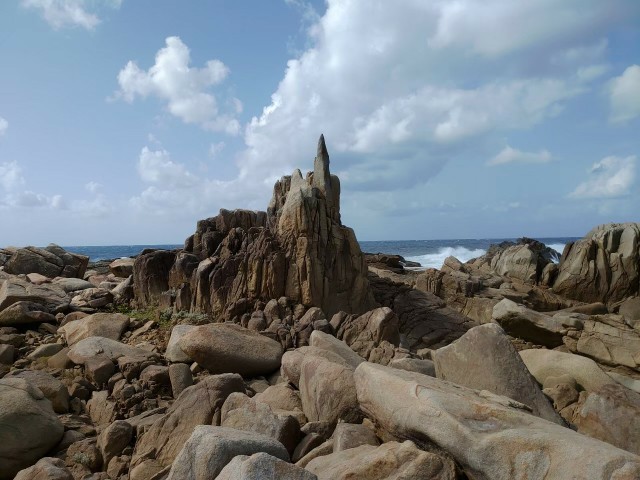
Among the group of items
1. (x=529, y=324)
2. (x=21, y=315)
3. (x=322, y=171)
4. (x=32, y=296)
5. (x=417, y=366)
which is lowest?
(x=529, y=324)

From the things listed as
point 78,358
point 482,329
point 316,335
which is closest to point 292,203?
point 316,335

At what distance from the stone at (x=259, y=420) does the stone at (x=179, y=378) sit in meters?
2.46

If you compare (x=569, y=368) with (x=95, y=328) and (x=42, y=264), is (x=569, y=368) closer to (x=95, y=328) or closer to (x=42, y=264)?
(x=95, y=328)

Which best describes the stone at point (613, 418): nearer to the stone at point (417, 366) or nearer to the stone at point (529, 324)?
the stone at point (417, 366)

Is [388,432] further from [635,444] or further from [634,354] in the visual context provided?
[634,354]

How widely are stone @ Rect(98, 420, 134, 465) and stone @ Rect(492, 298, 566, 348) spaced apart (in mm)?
12024

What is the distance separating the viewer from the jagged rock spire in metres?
16.9

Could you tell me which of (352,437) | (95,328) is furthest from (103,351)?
(352,437)

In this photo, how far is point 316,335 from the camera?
34.2 feet

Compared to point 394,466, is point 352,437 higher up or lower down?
lower down

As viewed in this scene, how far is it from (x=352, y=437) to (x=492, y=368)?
258 centimetres

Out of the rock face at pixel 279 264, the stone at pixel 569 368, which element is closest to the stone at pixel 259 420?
Answer: the stone at pixel 569 368

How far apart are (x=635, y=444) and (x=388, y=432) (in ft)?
10.8

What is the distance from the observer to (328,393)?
7.09 metres
